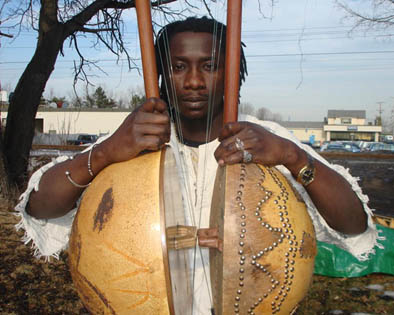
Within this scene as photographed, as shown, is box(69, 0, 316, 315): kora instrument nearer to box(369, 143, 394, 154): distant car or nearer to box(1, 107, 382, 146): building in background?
box(369, 143, 394, 154): distant car

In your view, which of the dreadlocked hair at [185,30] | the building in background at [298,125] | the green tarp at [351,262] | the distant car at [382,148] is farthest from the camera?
the building in background at [298,125]

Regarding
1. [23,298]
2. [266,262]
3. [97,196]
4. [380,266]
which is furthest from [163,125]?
[380,266]

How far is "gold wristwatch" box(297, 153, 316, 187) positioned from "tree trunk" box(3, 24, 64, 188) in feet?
17.4

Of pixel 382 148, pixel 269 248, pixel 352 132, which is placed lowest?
pixel 382 148

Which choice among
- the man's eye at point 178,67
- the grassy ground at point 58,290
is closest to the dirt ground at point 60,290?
the grassy ground at point 58,290

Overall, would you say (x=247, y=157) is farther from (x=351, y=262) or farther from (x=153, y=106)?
(x=351, y=262)

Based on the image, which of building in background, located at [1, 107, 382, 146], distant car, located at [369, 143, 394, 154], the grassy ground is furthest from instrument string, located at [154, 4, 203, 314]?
building in background, located at [1, 107, 382, 146]

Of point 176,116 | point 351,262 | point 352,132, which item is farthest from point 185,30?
point 352,132

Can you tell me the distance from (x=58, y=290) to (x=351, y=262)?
3506 mm

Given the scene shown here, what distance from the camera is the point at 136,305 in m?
1.05

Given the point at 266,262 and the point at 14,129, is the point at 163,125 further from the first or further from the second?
the point at 14,129

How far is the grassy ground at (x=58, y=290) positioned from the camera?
3.46 metres

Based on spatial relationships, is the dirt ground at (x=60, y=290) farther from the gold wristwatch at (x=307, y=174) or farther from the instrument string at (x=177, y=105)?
the gold wristwatch at (x=307, y=174)

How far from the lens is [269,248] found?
1.08 m
